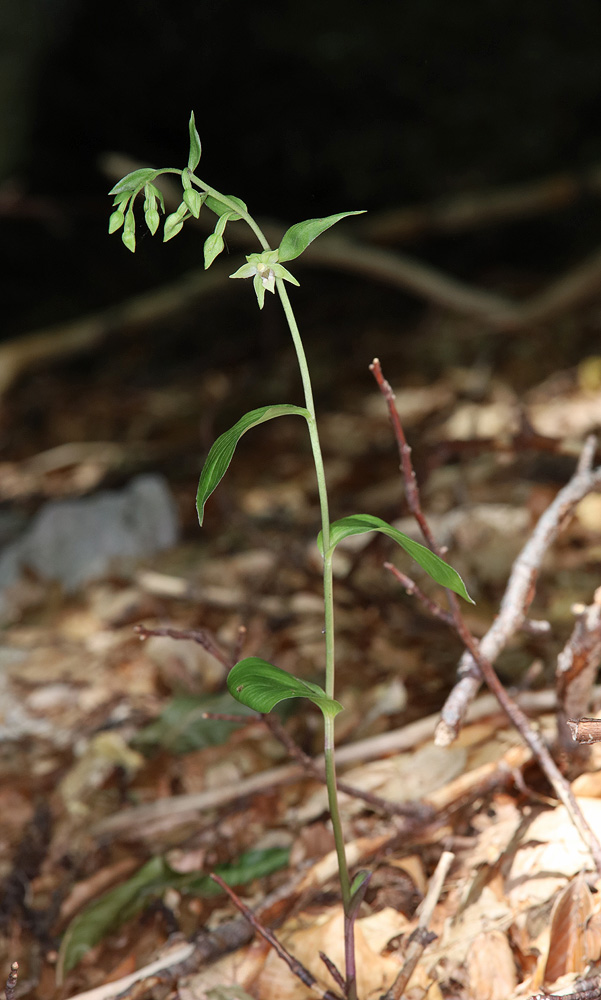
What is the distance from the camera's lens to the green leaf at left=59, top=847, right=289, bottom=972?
1110mm

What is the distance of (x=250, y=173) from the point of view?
3.77 m

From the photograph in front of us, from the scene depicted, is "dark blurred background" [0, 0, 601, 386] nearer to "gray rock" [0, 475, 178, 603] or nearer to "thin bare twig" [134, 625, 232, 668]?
"gray rock" [0, 475, 178, 603]

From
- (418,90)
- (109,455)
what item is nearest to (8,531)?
(109,455)

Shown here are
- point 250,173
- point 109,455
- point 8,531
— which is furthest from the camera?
point 250,173

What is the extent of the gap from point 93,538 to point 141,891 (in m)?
1.38

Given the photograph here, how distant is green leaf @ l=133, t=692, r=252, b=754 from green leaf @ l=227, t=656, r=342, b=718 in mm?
718

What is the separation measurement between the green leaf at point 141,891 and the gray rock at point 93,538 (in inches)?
48.2

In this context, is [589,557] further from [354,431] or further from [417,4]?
[417,4]

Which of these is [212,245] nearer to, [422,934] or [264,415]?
[264,415]

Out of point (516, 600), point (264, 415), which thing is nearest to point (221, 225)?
point (264, 415)

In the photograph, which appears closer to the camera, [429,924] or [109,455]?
[429,924]

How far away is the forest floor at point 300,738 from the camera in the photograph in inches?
37.8

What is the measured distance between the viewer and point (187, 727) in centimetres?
149

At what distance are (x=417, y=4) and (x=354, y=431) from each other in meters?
2.02
